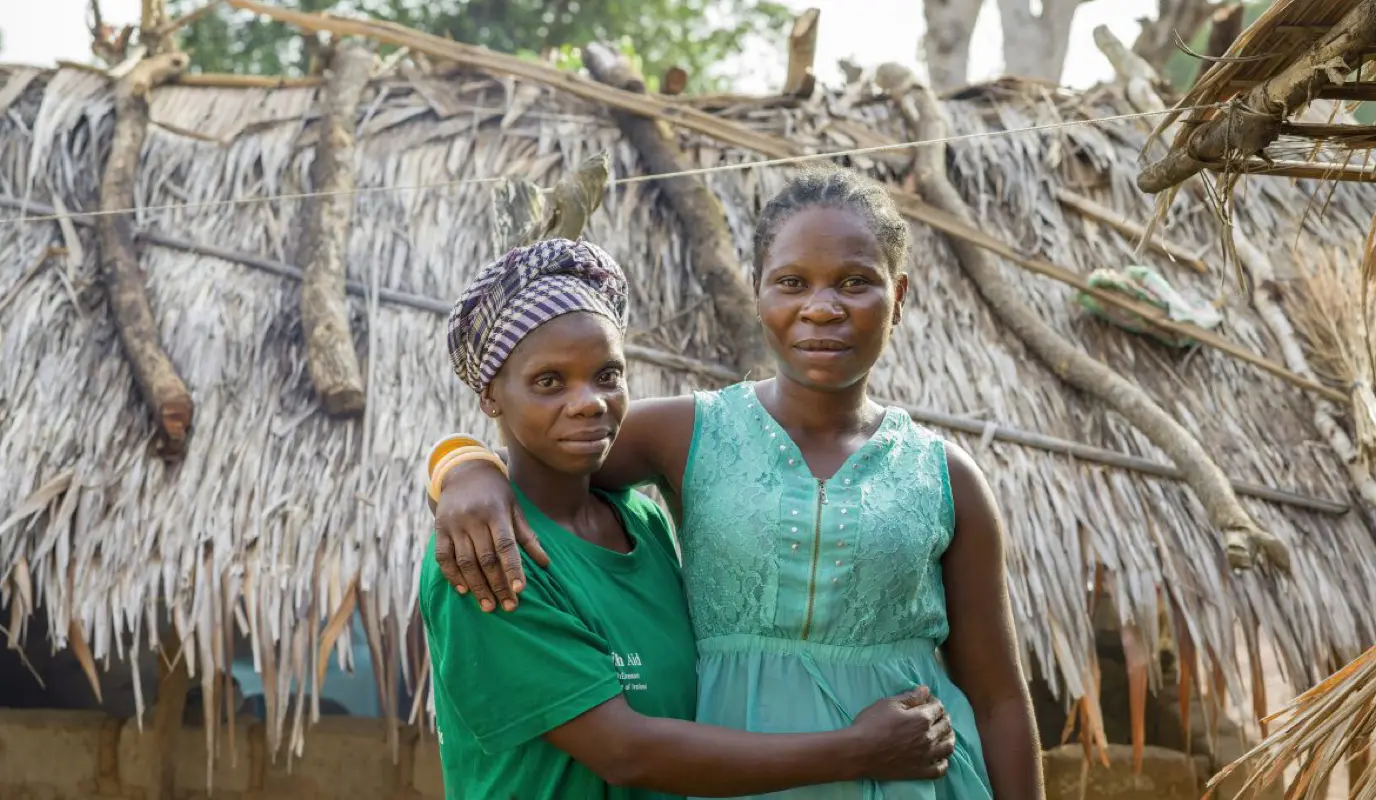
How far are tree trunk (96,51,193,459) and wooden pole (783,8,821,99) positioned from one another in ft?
8.64

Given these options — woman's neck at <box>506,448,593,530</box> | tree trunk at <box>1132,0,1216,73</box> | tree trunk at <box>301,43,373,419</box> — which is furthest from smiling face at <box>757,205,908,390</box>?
tree trunk at <box>1132,0,1216,73</box>

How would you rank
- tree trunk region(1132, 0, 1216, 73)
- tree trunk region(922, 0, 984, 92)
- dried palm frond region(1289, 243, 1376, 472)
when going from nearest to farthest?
1. dried palm frond region(1289, 243, 1376, 472)
2. tree trunk region(1132, 0, 1216, 73)
3. tree trunk region(922, 0, 984, 92)

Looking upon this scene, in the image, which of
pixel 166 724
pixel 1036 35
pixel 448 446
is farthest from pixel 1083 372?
pixel 1036 35

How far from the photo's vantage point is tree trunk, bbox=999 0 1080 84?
10.1 metres

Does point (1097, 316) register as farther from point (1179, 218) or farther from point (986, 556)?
point (986, 556)

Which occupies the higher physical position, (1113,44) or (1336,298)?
(1113,44)

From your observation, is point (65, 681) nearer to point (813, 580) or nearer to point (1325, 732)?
point (813, 580)

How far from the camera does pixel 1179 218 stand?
5.27 metres

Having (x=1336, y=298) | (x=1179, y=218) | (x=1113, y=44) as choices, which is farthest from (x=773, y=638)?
(x=1113, y=44)

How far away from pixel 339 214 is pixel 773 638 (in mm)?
3249

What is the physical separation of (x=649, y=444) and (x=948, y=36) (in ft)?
28.3

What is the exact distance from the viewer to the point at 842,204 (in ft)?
6.40

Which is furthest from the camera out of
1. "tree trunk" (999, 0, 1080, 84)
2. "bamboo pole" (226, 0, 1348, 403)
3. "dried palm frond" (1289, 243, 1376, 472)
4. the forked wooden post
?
"tree trunk" (999, 0, 1080, 84)

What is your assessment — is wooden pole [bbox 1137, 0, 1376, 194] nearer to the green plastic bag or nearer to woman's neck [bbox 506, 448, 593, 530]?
woman's neck [bbox 506, 448, 593, 530]
